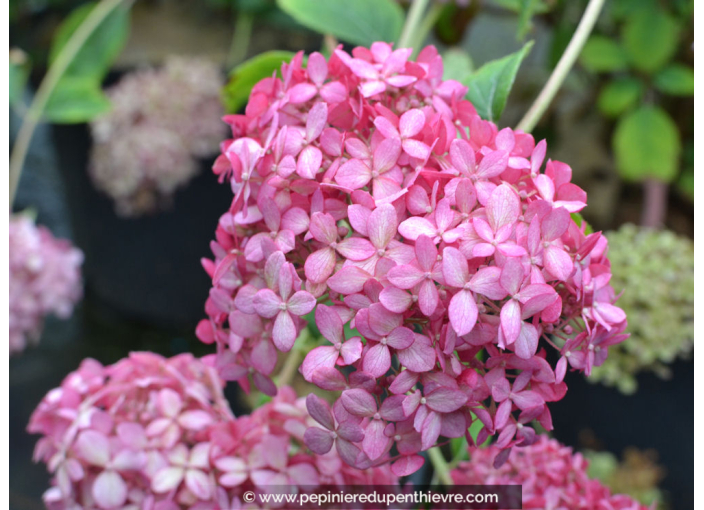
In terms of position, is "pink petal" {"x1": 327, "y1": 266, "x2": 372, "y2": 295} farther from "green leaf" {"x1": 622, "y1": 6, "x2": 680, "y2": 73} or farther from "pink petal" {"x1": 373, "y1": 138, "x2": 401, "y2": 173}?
"green leaf" {"x1": 622, "y1": 6, "x2": 680, "y2": 73}

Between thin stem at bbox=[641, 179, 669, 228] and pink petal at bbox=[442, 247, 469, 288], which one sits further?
thin stem at bbox=[641, 179, 669, 228]

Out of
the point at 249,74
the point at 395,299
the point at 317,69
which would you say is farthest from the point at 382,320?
the point at 249,74

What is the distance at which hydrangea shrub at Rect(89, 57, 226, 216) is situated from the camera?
80 centimetres

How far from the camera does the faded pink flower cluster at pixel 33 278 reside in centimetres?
72

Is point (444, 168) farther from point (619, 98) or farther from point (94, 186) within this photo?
point (94, 186)

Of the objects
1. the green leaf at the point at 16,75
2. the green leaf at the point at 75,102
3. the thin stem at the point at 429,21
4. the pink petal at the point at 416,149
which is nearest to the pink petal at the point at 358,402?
the pink petal at the point at 416,149

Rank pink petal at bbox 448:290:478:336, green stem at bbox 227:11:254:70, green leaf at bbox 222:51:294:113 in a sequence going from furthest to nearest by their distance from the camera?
green stem at bbox 227:11:254:70 < green leaf at bbox 222:51:294:113 < pink petal at bbox 448:290:478:336

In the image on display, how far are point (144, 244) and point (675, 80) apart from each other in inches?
30.5

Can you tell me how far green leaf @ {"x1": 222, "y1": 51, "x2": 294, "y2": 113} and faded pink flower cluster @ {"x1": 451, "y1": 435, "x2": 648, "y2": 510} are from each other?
0.97 feet

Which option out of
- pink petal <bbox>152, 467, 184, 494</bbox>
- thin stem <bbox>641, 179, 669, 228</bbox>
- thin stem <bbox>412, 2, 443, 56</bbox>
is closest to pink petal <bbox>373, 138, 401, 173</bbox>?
pink petal <bbox>152, 467, 184, 494</bbox>

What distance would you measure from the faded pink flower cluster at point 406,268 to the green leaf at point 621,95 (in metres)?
0.51
